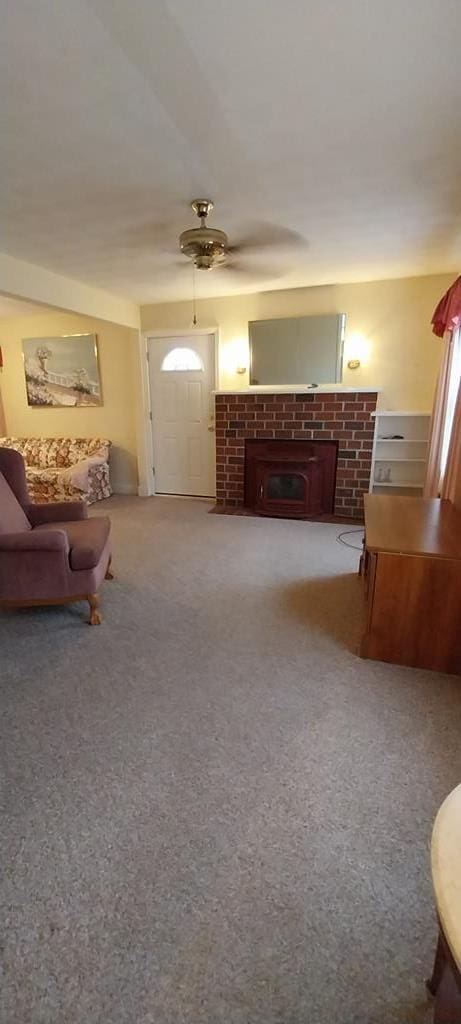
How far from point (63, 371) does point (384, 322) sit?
4085 millimetres

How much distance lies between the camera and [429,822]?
51.5 inches

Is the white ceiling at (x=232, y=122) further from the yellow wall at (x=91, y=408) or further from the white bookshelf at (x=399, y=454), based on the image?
the yellow wall at (x=91, y=408)

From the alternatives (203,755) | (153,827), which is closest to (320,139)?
(203,755)

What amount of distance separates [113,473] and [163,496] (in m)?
0.83

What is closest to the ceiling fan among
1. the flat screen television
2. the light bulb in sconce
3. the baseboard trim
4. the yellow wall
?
the flat screen television

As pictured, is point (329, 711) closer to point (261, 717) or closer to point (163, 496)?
point (261, 717)

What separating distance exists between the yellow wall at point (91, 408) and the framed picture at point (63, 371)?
0.31 ft

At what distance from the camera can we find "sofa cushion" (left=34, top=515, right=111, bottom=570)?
7.85 feet

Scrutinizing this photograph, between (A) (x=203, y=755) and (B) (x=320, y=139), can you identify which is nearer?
(A) (x=203, y=755)

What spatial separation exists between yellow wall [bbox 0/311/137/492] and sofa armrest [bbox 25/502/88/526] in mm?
2811

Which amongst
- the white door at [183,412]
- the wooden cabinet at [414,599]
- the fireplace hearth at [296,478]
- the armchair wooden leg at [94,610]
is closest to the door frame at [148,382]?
the white door at [183,412]

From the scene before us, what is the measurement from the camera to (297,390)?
14.6 feet

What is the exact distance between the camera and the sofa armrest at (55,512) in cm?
290

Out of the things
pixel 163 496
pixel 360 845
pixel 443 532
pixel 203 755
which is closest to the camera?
pixel 360 845
